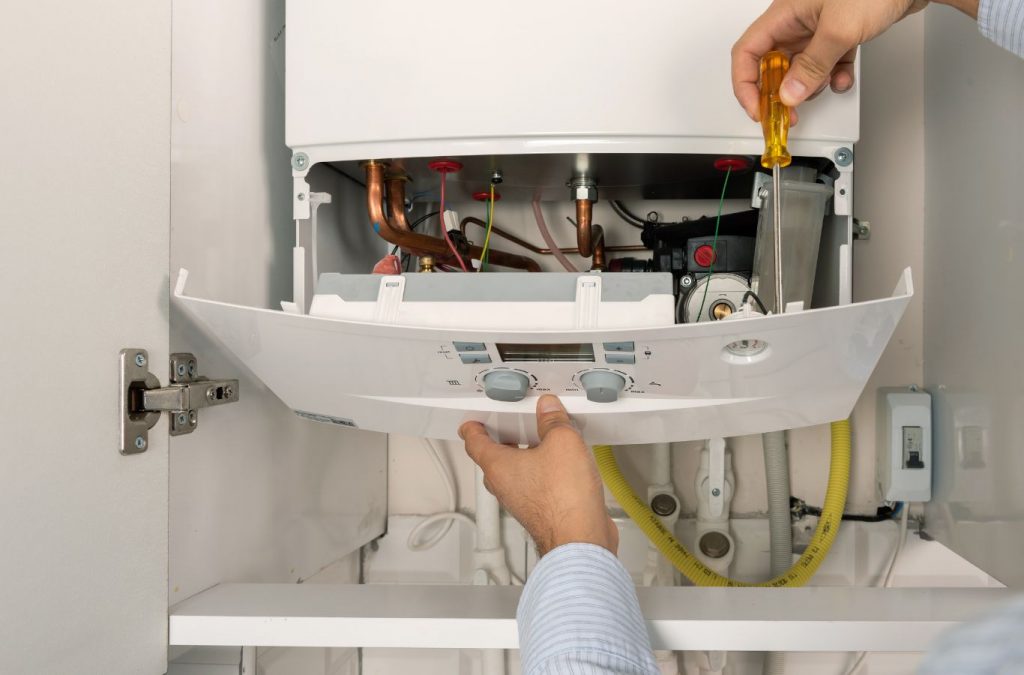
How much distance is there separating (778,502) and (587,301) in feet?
2.33

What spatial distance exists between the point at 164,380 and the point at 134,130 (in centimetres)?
24

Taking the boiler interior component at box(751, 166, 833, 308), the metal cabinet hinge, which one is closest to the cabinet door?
the metal cabinet hinge

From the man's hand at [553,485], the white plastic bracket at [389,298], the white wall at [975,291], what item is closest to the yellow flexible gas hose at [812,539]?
the white wall at [975,291]

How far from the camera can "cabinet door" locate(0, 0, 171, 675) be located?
1.61ft

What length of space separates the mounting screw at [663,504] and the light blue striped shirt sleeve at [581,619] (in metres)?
0.64

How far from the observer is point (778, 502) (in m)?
1.13

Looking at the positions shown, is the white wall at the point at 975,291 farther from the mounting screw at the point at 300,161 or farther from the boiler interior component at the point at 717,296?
the mounting screw at the point at 300,161

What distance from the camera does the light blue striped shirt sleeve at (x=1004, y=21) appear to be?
0.64 metres

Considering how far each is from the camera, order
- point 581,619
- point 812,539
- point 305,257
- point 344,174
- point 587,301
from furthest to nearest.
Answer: point 812,539 → point 344,174 → point 305,257 → point 587,301 → point 581,619

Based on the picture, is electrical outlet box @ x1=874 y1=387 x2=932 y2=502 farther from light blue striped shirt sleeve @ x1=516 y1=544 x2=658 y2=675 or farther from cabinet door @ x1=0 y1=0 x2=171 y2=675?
cabinet door @ x1=0 y1=0 x2=171 y2=675

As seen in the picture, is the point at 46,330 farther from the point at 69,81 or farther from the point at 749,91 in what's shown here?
the point at 749,91

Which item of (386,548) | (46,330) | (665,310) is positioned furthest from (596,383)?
(386,548)

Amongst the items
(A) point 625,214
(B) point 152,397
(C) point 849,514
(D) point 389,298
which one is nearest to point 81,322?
(B) point 152,397

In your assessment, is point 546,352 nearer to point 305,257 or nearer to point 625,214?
point 305,257
